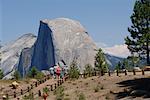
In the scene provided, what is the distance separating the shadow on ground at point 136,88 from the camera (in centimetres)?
3872

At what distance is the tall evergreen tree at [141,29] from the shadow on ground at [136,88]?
2750cm

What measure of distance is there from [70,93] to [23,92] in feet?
34.0

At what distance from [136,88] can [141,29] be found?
34.4 meters

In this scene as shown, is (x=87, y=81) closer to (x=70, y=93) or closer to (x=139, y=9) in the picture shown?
(x=70, y=93)

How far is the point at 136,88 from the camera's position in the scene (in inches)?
1686

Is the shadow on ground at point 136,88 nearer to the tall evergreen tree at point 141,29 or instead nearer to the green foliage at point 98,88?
the green foliage at point 98,88

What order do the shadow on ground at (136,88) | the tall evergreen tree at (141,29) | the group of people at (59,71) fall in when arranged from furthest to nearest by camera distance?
the tall evergreen tree at (141,29) → the group of people at (59,71) → the shadow on ground at (136,88)

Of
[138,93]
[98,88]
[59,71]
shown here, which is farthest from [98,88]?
[59,71]

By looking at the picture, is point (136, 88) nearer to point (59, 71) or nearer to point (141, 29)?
point (59, 71)

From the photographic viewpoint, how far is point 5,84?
6562cm

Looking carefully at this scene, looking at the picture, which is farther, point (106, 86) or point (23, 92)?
point (23, 92)

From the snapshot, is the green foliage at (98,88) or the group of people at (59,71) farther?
the group of people at (59,71)

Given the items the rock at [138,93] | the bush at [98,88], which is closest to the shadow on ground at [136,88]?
the rock at [138,93]

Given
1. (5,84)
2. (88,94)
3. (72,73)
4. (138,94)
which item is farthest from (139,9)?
(138,94)
